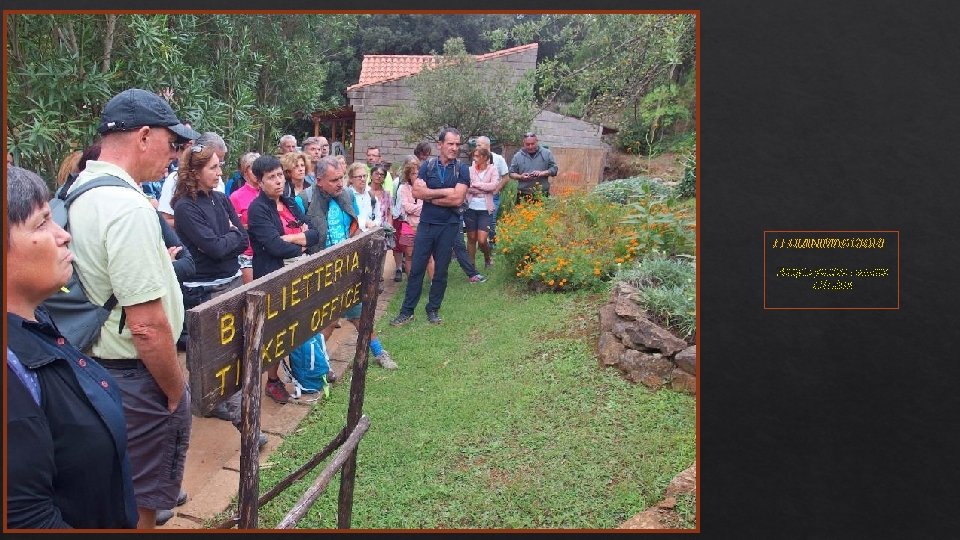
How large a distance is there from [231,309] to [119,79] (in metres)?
1.95

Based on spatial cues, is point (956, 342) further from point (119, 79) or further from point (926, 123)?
point (119, 79)

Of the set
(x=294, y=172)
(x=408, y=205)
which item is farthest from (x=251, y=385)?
(x=408, y=205)

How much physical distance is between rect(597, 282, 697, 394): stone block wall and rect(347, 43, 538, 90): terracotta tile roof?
1913mm

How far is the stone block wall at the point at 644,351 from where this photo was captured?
4.07 meters

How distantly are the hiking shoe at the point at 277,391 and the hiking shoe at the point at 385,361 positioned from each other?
2.14 ft

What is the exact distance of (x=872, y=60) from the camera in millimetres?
3102

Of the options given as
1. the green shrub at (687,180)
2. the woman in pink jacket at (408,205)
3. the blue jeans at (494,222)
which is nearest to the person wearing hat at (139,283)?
the woman in pink jacket at (408,205)

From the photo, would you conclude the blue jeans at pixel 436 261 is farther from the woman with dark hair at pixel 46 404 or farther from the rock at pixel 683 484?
the woman with dark hair at pixel 46 404

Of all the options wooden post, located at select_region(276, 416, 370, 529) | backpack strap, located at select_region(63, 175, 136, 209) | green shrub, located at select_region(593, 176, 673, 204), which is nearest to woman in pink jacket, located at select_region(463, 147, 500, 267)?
green shrub, located at select_region(593, 176, 673, 204)

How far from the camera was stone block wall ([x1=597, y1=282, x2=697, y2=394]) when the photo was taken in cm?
407

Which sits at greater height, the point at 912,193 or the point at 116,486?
the point at 912,193

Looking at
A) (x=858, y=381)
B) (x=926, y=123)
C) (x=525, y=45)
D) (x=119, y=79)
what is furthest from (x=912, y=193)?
(x=119, y=79)

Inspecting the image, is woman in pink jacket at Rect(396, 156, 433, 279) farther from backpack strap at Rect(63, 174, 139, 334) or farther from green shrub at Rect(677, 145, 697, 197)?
backpack strap at Rect(63, 174, 139, 334)

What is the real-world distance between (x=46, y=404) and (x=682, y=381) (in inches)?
124
